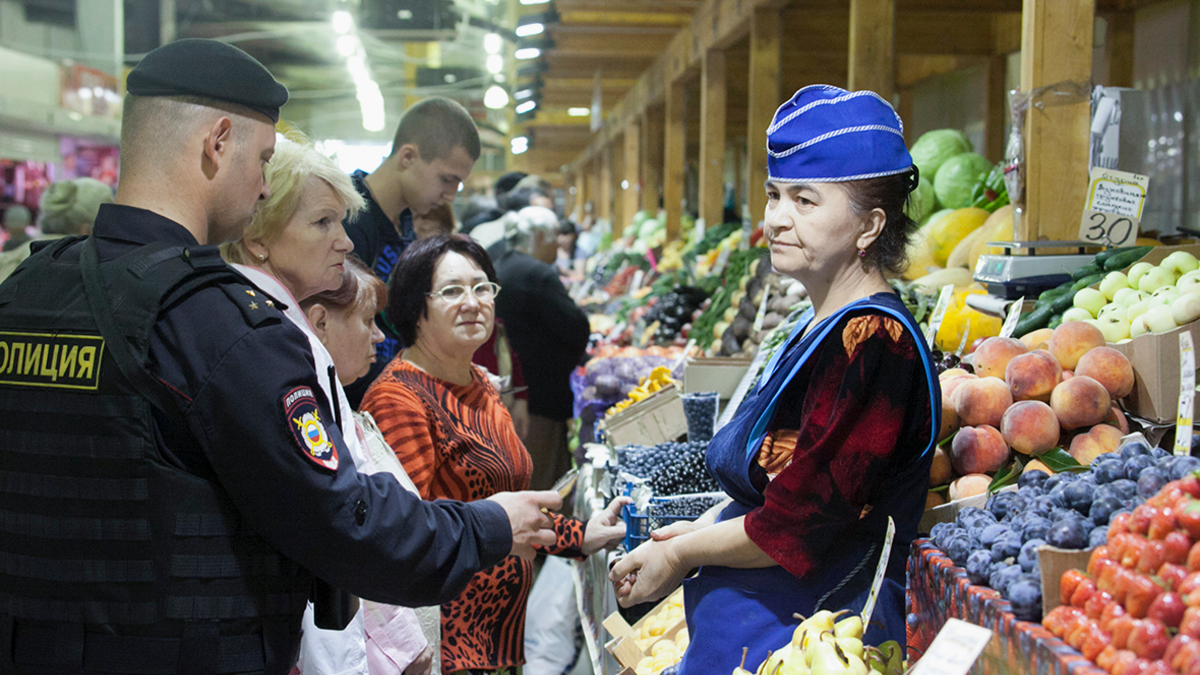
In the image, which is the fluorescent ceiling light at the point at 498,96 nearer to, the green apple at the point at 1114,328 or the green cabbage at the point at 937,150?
the green cabbage at the point at 937,150

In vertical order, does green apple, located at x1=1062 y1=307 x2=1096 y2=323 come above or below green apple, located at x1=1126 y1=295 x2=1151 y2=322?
below

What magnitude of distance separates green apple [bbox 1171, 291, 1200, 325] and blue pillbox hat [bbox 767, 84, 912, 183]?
2.95 feet

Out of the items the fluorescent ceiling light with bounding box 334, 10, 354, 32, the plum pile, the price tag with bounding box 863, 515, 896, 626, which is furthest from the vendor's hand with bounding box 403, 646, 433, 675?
the fluorescent ceiling light with bounding box 334, 10, 354, 32

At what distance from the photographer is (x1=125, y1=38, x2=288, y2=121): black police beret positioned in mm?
1454

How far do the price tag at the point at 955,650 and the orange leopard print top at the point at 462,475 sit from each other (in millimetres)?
1202

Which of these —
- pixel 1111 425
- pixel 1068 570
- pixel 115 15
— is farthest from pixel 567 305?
pixel 115 15

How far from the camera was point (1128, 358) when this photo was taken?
2227mm

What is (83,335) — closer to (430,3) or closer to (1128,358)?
(1128,358)

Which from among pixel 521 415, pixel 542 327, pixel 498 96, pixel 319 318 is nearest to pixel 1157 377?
pixel 319 318

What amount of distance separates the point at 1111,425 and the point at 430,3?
300 inches

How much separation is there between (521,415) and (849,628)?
3843 mm

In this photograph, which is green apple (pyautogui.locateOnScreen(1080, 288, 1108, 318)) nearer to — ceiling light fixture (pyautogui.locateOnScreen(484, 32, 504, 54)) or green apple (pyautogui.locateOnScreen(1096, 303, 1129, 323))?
green apple (pyautogui.locateOnScreen(1096, 303, 1129, 323))

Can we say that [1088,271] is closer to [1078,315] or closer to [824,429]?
[1078,315]

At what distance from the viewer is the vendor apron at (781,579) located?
170cm
